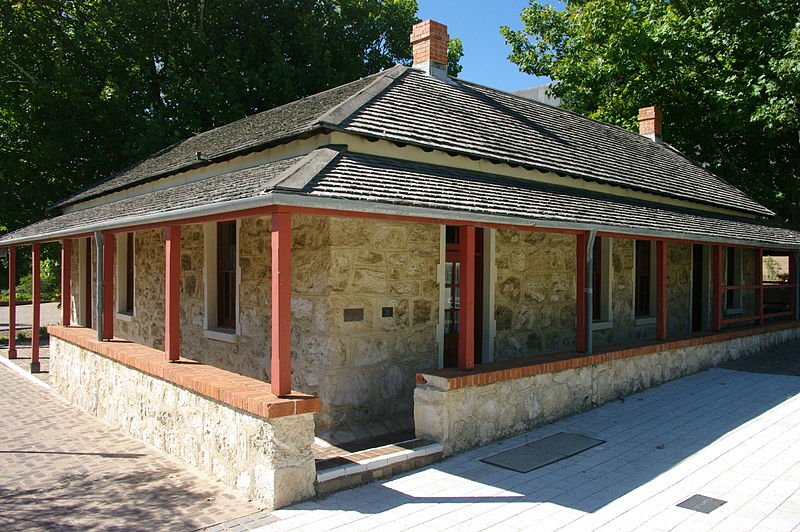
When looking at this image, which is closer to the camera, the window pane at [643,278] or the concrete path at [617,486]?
the concrete path at [617,486]

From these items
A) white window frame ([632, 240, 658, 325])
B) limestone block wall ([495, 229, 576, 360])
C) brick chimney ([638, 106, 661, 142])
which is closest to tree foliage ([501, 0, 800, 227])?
brick chimney ([638, 106, 661, 142])

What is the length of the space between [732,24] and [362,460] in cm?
1724

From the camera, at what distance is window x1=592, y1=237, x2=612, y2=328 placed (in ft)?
33.8

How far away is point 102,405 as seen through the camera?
8.36 metres

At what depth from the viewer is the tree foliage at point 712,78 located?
1561 cm

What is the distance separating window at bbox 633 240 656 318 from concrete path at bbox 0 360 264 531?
8790 mm

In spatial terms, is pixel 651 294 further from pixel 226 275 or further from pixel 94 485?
pixel 94 485

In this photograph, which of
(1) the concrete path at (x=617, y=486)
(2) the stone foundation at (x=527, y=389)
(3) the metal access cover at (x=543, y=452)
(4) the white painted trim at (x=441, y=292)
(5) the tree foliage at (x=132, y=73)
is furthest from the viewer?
(5) the tree foliage at (x=132, y=73)

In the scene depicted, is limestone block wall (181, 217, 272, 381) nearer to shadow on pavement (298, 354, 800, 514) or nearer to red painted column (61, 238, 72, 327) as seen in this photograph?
shadow on pavement (298, 354, 800, 514)

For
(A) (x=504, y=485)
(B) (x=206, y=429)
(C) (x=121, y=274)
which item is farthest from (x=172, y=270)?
(C) (x=121, y=274)

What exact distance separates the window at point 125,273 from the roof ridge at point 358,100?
6.21 metres

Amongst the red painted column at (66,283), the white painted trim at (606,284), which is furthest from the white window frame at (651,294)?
the red painted column at (66,283)

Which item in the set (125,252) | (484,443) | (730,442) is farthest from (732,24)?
(125,252)

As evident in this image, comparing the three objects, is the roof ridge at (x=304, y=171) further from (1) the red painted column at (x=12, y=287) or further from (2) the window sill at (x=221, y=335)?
(1) the red painted column at (x=12, y=287)
